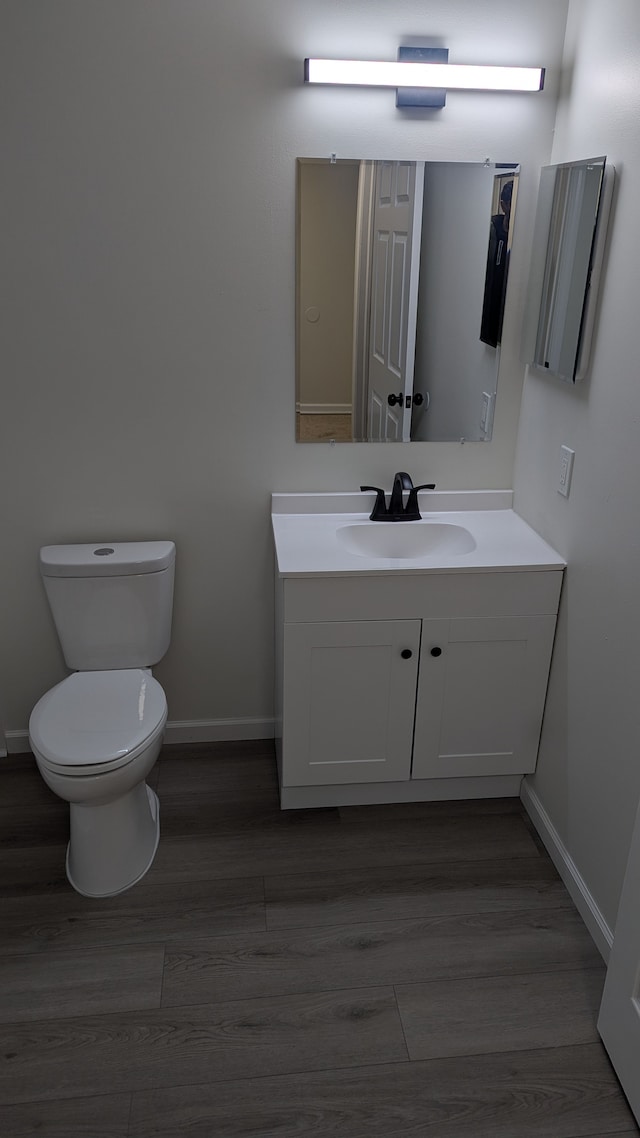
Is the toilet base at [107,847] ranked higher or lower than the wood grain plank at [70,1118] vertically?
higher

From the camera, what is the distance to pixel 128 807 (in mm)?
2223

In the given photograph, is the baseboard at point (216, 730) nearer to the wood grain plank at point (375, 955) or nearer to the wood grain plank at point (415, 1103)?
the wood grain plank at point (375, 955)

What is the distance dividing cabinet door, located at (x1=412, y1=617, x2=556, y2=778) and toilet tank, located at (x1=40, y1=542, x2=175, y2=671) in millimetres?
807

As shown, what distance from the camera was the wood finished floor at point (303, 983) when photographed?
1.69 meters

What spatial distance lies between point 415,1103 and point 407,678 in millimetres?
1012

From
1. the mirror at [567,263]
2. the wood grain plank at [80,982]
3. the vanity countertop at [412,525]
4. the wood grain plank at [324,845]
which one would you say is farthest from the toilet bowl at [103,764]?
the mirror at [567,263]

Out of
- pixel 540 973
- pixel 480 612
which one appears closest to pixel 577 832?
pixel 540 973

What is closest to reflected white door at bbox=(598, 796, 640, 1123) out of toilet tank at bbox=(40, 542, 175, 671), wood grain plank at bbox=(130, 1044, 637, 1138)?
wood grain plank at bbox=(130, 1044, 637, 1138)

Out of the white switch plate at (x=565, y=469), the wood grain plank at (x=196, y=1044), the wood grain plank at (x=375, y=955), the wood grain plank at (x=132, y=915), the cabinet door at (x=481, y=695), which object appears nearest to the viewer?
the wood grain plank at (x=196, y=1044)

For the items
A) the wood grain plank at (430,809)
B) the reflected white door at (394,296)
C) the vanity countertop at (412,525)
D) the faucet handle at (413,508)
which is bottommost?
the wood grain plank at (430,809)

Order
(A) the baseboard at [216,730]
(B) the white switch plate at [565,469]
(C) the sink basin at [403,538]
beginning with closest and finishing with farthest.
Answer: (B) the white switch plate at [565,469] → (C) the sink basin at [403,538] → (A) the baseboard at [216,730]

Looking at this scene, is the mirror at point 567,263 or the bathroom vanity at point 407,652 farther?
the bathroom vanity at point 407,652

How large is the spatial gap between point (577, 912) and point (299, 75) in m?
2.31

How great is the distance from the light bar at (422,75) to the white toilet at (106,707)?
1.35 m
